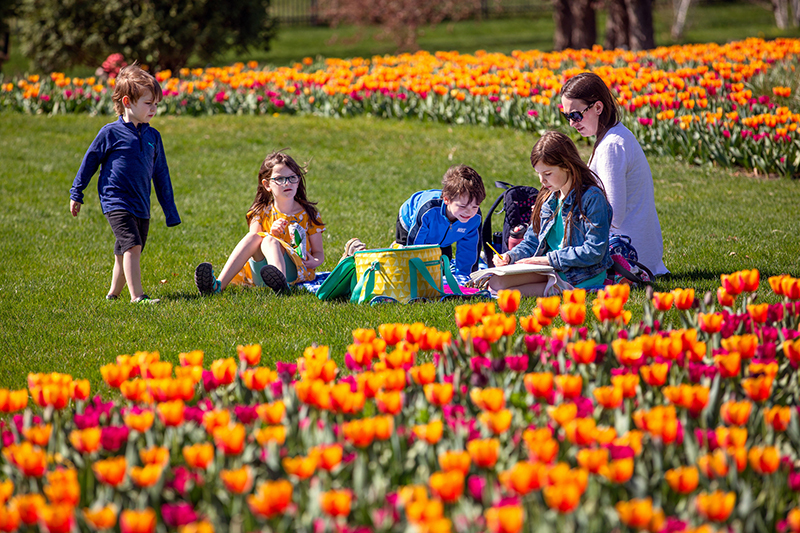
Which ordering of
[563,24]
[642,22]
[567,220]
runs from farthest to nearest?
1. [563,24]
2. [642,22]
3. [567,220]

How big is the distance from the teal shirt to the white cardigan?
15.2 inches

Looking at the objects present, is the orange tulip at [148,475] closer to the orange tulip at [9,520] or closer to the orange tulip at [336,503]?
the orange tulip at [9,520]

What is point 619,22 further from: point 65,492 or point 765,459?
point 65,492

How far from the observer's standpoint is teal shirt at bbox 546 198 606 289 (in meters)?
4.78

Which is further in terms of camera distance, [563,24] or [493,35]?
[493,35]

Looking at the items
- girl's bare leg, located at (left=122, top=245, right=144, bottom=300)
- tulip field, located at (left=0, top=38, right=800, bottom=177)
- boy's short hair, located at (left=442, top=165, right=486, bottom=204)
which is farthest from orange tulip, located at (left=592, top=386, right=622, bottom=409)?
tulip field, located at (left=0, top=38, right=800, bottom=177)

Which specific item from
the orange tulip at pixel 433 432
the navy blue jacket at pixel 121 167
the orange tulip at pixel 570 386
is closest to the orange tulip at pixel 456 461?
the orange tulip at pixel 433 432

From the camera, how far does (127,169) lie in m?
4.94

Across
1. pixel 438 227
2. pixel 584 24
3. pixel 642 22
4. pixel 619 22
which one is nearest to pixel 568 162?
pixel 438 227

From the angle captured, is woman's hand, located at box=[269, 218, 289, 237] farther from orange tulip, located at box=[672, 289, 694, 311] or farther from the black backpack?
orange tulip, located at box=[672, 289, 694, 311]

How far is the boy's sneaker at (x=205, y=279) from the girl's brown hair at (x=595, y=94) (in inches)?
96.0

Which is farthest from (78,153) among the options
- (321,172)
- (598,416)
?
(598,416)

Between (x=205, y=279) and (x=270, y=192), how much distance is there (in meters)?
0.81

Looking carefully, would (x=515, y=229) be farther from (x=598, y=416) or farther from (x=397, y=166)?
(x=397, y=166)
